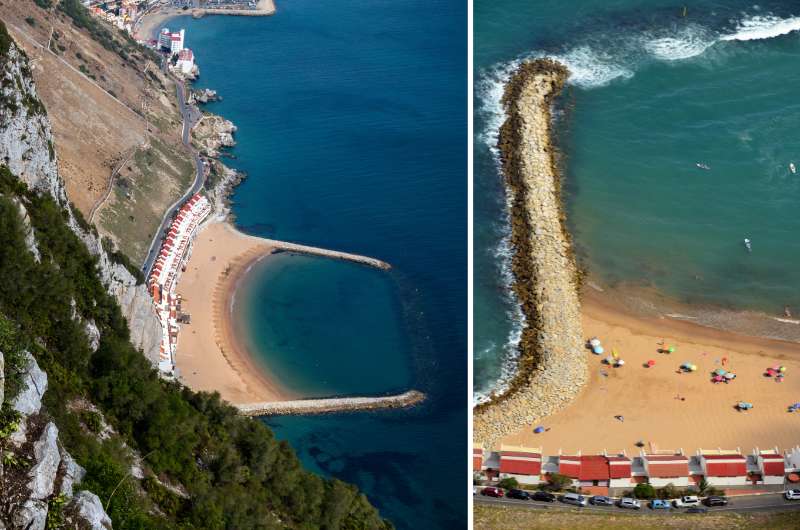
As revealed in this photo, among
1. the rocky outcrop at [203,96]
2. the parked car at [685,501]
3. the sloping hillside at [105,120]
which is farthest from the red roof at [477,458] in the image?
the rocky outcrop at [203,96]

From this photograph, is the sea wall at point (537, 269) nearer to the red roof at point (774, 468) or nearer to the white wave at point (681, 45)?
the white wave at point (681, 45)

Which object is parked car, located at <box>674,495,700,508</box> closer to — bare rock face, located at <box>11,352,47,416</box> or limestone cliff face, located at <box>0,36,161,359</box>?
bare rock face, located at <box>11,352,47,416</box>

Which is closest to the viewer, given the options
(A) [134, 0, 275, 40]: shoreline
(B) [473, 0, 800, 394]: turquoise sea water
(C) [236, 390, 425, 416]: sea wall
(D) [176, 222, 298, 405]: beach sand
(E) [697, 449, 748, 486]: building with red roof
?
(E) [697, 449, 748, 486]: building with red roof

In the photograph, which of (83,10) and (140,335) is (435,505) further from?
(83,10)

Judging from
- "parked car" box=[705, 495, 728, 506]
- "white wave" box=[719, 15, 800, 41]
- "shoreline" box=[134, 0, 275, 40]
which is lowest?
"parked car" box=[705, 495, 728, 506]

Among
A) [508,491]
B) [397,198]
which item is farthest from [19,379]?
[397,198]

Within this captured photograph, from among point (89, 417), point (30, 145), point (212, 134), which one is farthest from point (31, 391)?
point (212, 134)

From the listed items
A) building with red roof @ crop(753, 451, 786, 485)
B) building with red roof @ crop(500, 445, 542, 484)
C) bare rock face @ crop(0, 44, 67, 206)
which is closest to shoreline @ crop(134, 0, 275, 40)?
bare rock face @ crop(0, 44, 67, 206)
